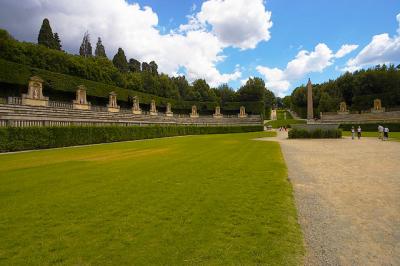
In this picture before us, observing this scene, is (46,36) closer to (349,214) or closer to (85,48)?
(85,48)

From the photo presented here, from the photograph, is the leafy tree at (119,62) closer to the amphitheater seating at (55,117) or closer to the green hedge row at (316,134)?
the amphitheater seating at (55,117)

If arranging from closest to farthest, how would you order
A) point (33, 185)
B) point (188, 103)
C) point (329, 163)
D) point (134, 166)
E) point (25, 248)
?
1. point (25, 248)
2. point (33, 185)
3. point (134, 166)
4. point (329, 163)
5. point (188, 103)

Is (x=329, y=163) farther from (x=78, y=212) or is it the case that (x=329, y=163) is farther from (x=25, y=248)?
(x=25, y=248)

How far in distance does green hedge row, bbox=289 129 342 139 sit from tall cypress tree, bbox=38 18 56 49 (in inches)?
2500

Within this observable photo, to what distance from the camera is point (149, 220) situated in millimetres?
5430

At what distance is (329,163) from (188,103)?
64.9 meters

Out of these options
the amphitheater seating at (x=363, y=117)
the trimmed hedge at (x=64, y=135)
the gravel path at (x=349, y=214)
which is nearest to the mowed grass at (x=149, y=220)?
the gravel path at (x=349, y=214)

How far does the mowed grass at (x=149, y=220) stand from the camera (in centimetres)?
405

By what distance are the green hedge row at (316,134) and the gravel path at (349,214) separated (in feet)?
77.8

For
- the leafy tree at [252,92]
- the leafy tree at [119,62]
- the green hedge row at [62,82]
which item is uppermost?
the leafy tree at [119,62]

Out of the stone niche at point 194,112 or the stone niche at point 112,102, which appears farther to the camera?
the stone niche at point 194,112

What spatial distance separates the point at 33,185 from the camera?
852 cm

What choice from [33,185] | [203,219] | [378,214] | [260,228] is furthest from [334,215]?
[33,185]

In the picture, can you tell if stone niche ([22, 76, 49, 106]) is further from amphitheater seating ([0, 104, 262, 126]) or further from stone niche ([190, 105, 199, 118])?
stone niche ([190, 105, 199, 118])
